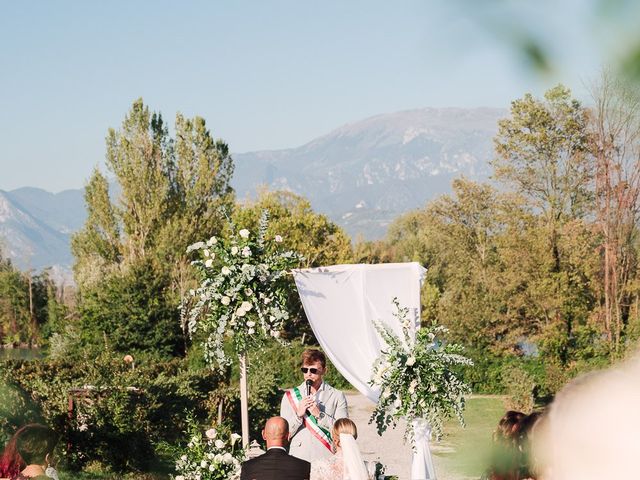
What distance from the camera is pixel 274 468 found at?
4809 millimetres

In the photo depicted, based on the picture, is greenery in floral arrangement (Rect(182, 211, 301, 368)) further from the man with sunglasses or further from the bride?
the bride

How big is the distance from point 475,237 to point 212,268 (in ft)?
105

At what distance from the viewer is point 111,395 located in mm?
10820

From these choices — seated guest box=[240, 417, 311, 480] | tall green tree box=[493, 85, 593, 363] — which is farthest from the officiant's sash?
tall green tree box=[493, 85, 593, 363]

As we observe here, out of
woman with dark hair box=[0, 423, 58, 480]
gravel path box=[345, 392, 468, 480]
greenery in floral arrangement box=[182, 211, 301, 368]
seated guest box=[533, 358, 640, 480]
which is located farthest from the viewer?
gravel path box=[345, 392, 468, 480]

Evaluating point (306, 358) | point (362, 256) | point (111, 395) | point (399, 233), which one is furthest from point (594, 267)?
point (399, 233)

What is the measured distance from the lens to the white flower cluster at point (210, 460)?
629 cm

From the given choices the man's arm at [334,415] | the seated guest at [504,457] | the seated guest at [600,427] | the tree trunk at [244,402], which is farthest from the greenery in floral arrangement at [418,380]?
the seated guest at [600,427]

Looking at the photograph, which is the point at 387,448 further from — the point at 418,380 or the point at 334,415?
the point at 334,415

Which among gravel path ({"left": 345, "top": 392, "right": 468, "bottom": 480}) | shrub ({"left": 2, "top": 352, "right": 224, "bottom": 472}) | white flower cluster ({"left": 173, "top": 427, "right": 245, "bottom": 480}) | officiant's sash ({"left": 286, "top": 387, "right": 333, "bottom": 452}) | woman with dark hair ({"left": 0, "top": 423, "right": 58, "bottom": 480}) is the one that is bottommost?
gravel path ({"left": 345, "top": 392, "right": 468, "bottom": 480})

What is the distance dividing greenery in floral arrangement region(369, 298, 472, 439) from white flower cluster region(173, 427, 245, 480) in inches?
64.1

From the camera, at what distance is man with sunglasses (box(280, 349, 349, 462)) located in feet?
19.9

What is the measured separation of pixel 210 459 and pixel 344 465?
1.23 m

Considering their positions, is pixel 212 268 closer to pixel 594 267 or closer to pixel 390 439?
pixel 390 439
